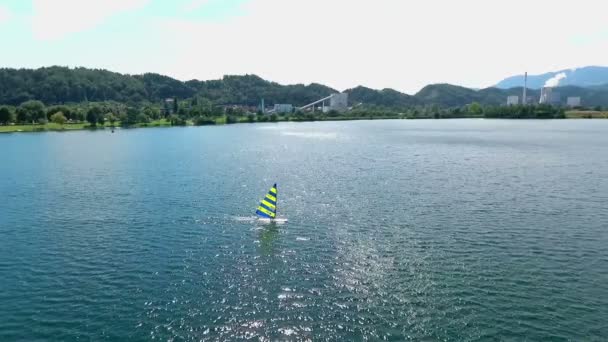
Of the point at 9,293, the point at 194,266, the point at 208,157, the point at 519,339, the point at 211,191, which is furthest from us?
the point at 208,157

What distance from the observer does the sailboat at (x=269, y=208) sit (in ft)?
175

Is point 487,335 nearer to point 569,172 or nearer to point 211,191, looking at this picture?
point 211,191

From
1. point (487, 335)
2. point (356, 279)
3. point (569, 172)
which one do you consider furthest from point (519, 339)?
point (569, 172)

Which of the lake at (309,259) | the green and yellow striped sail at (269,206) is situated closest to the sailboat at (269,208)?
the green and yellow striped sail at (269,206)

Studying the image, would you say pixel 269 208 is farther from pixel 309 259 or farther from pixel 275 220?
pixel 309 259

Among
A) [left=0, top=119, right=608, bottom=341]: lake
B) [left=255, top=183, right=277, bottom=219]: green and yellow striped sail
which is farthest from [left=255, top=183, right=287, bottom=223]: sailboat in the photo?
[left=0, top=119, right=608, bottom=341]: lake

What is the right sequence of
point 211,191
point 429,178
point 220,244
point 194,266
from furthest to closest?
1. point 429,178
2. point 211,191
3. point 220,244
4. point 194,266

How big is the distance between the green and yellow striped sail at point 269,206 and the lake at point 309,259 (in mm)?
2679

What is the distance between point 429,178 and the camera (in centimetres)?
8400

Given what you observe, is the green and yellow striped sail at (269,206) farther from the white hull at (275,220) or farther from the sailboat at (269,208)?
the white hull at (275,220)

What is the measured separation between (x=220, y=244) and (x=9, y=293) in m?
18.5

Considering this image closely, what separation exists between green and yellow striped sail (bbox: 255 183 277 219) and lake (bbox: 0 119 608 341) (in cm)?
268

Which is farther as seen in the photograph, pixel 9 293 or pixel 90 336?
pixel 9 293

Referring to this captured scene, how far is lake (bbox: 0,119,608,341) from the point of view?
29.0m
